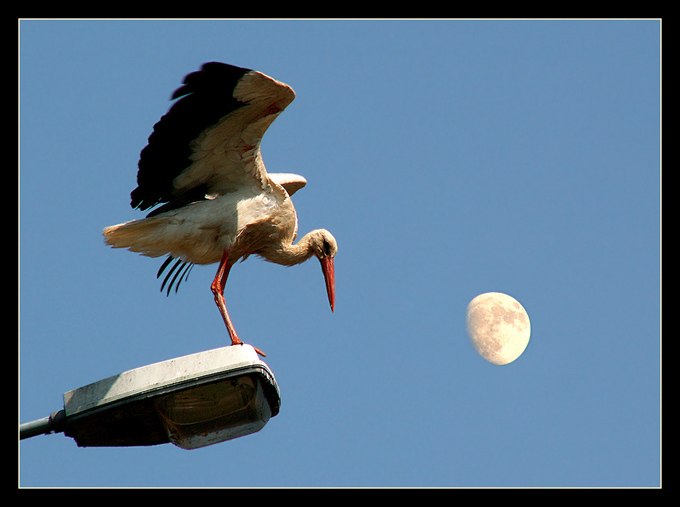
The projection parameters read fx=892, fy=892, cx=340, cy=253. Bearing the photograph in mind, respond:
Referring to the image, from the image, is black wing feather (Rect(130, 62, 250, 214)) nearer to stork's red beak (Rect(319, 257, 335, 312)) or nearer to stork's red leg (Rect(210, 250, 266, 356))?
stork's red leg (Rect(210, 250, 266, 356))

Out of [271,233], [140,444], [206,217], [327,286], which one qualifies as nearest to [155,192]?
[206,217]

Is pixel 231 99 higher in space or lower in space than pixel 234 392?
higher

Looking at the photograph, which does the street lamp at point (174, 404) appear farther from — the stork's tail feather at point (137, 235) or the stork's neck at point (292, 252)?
the stork's neck at point (292, 252)

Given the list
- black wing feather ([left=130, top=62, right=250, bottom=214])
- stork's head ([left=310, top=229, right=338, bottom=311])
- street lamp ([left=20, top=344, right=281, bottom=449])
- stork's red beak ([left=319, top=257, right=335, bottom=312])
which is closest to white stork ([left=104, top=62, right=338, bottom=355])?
black wing feather ([left=130, top=62, right=250, bottom=214])

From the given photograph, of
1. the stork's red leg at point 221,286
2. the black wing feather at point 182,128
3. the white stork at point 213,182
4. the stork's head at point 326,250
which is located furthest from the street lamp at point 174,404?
the stork's head at point 326,250

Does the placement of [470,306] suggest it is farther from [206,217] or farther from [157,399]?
[157,399]

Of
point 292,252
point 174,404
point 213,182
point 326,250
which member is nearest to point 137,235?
point 213,182

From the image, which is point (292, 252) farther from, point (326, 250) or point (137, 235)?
point (137, 235)
